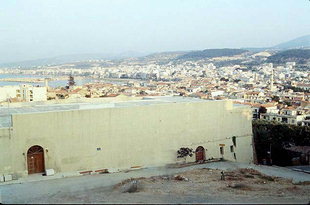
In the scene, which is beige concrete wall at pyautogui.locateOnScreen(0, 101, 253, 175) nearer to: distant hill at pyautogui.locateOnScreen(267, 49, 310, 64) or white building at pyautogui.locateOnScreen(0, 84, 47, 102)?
white building at pyautogui.locateOnScreen(0, 84, 47, 102)

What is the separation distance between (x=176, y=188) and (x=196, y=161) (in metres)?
5.31

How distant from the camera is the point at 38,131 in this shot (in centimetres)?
1195

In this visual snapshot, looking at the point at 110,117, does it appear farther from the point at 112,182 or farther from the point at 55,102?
the point at 55,102

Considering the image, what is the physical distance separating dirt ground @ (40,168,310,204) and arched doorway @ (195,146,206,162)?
106 inches

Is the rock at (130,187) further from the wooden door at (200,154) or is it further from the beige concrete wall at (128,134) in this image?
the wooden door at (200,154)

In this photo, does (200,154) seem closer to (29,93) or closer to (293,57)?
(29,93)

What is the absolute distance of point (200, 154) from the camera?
14750 mm

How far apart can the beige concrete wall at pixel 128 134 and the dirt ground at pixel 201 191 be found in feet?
7.82

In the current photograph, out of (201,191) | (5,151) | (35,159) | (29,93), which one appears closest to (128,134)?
(35,159)

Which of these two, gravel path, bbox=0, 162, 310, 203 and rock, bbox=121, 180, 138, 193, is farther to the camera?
gravel path, bbox=0, 162, 310, 203

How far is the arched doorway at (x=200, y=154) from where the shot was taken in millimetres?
14688

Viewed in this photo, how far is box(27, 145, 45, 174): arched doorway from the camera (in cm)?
1192

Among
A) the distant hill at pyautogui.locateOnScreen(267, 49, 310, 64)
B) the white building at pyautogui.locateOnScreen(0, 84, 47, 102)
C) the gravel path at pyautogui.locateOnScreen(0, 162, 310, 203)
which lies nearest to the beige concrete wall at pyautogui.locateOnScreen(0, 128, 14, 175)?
the gravel path at pyautogui.locateOnScreen(0, 162, 310, 203)

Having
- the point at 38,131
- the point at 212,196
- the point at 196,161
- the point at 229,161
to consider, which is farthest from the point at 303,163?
the point at 38,131
